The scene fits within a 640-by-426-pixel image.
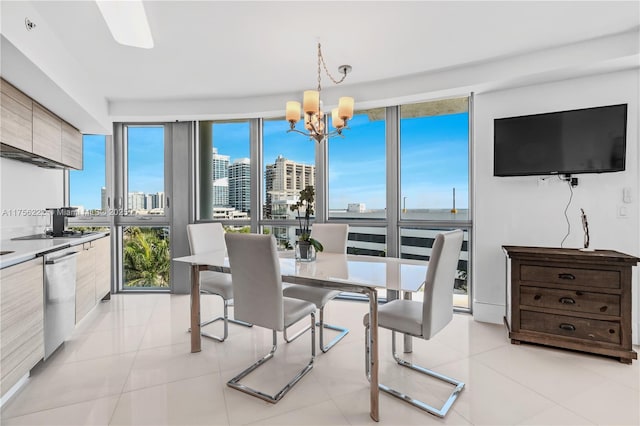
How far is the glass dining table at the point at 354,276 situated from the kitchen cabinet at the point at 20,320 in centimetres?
96

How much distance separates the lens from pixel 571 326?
8.22 feet

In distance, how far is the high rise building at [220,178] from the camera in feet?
14.3

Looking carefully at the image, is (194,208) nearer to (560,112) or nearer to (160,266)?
(160,266)

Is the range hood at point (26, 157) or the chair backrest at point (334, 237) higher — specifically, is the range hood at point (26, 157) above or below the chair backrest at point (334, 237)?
above

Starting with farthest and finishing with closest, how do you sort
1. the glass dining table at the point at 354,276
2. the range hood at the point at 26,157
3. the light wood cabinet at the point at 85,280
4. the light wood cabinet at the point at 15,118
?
the light wood cabinet at the point at 85,280, the range hood at the point at 26,157, the light wood cabinet at the point at 15,118, the glass dining table at the point at 354,276

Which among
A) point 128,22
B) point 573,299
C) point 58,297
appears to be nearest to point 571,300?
point 573,299

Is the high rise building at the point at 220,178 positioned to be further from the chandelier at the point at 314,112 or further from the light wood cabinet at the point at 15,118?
the chandelier at the point at 314,112

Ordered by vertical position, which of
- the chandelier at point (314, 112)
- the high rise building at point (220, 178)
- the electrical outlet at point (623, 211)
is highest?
the chandelier at point (314, 112)

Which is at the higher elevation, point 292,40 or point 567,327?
point 292,40

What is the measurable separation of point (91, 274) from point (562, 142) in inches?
179

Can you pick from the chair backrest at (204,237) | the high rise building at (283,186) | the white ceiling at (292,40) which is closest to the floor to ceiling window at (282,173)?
the high rise building at (283,186)

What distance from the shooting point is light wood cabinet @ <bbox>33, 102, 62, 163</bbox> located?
8.81ft

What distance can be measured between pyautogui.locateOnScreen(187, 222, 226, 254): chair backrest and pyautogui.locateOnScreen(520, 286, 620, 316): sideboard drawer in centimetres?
282

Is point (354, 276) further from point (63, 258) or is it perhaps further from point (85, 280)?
point (85, 280)
